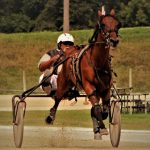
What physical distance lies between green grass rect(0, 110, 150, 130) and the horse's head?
30.0 feet

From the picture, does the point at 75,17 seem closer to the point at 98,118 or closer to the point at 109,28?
the point at 109,28

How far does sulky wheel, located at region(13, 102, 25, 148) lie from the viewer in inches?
551

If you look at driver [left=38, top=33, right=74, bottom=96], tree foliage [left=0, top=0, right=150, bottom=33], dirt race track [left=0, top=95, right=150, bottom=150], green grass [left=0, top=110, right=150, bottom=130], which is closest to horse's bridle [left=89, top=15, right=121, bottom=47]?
driver [left=38, top=33, right=74, bottom=96]

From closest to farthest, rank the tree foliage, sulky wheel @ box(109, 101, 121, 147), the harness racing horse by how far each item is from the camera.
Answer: the harness racing horse
sulky wheel @ box(109, 101, 121, 147)
the tree foliage

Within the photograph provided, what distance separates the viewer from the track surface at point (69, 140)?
568 inches

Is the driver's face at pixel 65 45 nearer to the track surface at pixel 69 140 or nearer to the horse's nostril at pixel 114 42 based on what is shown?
the track surface at pixel 69 140

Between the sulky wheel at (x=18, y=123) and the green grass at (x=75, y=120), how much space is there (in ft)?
25.4

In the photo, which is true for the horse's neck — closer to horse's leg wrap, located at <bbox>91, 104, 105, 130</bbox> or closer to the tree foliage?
horse's leg wrap, located at <bbox>91, 104, 105, 130</bbox>

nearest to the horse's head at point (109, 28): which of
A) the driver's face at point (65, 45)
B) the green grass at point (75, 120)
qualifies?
the driver's face at point (65, 45)

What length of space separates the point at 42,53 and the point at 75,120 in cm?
3990

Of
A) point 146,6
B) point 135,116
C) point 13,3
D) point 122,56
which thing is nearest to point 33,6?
point 13,3

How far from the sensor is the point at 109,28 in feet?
41.6

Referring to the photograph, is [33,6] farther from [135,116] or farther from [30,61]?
[135,116]

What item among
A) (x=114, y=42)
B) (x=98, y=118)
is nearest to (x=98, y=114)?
(x=98, y=118)
